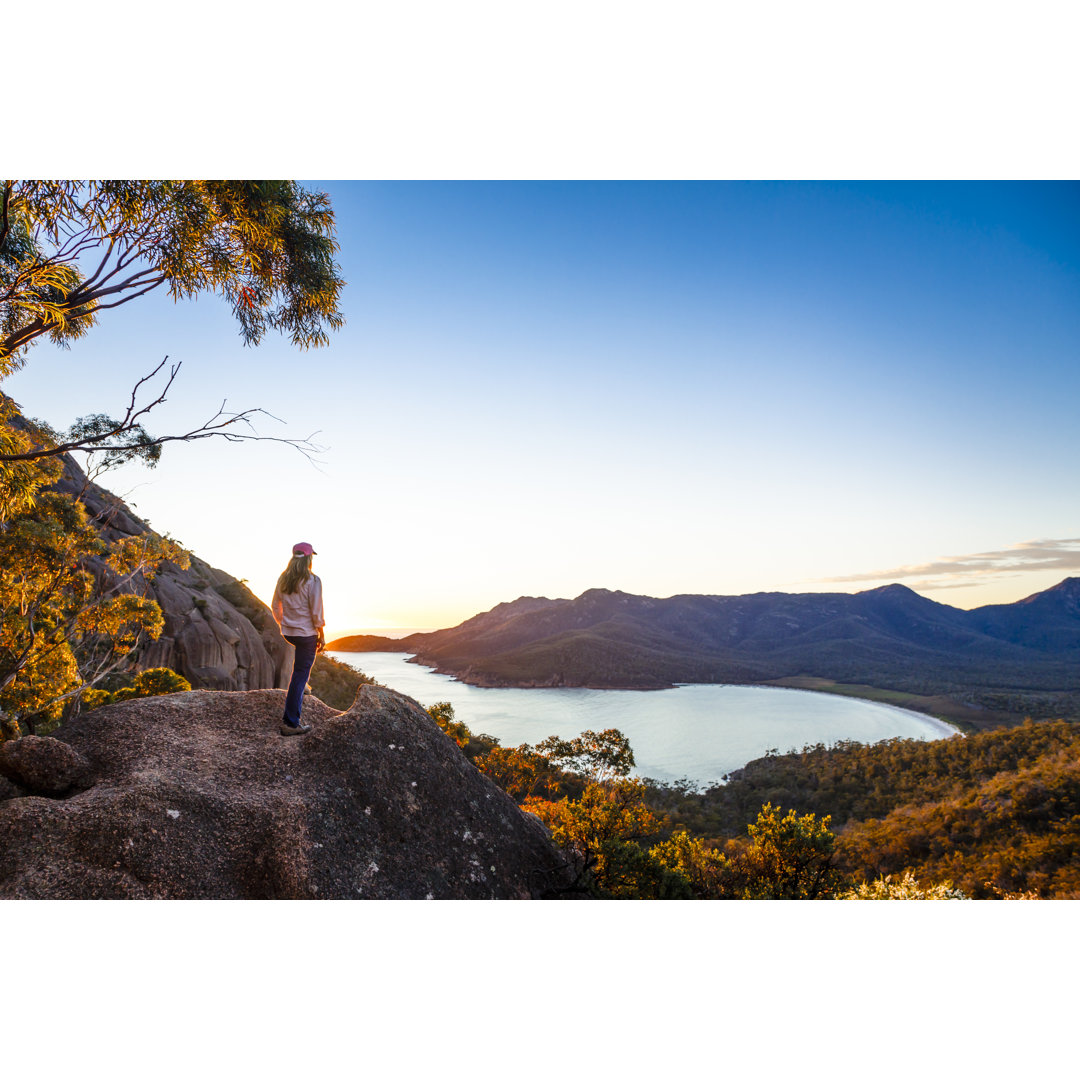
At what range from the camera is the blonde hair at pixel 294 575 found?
4457 mm

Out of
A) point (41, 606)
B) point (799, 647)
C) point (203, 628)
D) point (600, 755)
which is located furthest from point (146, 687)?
point (799, 647)

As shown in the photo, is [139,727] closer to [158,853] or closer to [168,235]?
[158,853]

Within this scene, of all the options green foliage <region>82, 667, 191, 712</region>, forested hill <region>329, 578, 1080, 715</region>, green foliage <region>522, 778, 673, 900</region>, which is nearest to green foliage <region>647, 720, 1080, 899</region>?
green foliage <region>522, 778, 673, 900</region>

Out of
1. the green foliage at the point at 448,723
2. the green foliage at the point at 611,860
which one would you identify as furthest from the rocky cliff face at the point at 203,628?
the green foliage at the point at 611,860

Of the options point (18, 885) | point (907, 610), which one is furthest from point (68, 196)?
point (907, 610)

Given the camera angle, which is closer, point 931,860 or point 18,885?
point 18,885

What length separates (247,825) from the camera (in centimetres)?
371

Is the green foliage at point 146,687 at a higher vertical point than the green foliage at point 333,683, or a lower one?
higher

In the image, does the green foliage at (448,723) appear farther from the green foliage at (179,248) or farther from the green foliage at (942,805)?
the green foliage at (179,248)

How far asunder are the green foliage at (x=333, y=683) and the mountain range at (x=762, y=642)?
103 feet

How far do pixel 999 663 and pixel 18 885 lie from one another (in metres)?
134

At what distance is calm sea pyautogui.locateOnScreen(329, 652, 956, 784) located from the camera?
162ft

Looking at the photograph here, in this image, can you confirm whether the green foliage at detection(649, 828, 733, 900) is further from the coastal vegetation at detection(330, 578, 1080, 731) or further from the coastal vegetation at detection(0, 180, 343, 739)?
the coastal vegetation at detection(330, 578, 1080, 731)

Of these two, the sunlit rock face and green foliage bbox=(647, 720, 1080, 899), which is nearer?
the sunlit rock face
